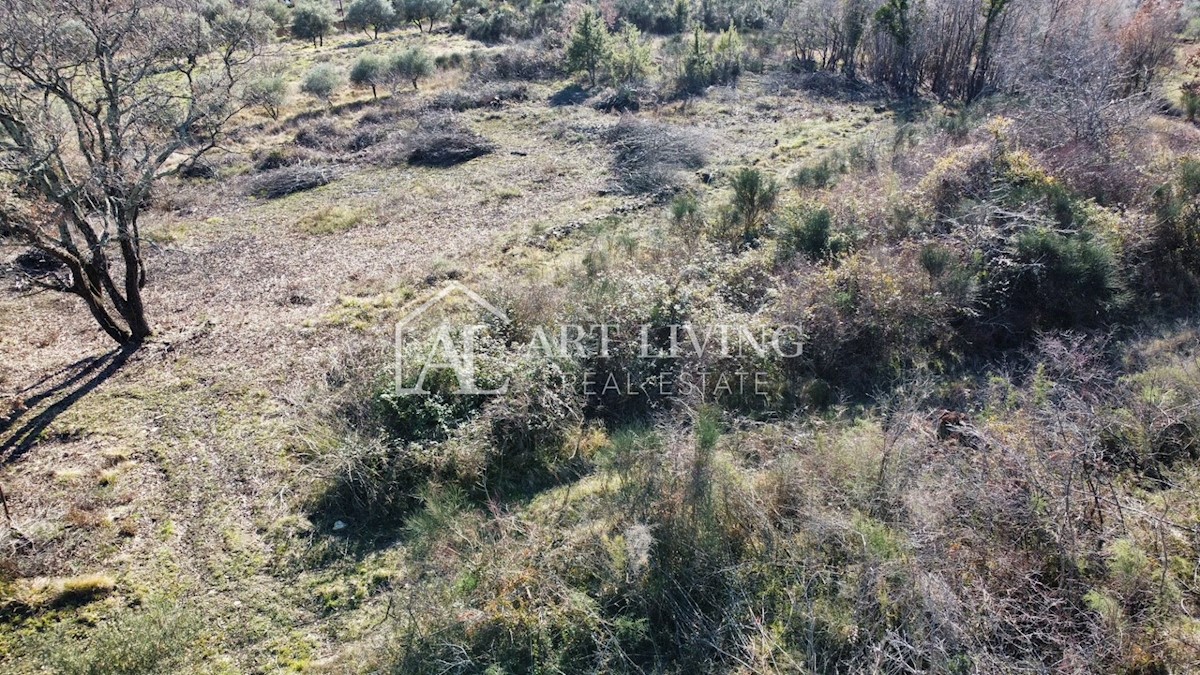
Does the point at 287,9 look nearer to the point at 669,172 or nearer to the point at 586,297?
the point at 669,172

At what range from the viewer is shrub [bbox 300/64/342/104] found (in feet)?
66.4

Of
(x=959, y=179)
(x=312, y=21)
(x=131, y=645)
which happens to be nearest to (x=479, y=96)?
(x=959, y=179)

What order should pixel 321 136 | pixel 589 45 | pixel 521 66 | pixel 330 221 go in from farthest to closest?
pixel 521 66, pixel 589 45, pixel 321 136, pixel 330 221

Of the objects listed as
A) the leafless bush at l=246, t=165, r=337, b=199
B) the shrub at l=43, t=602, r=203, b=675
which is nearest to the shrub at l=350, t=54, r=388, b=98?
the leafless bush at l=246, t=165, r=337, b=199

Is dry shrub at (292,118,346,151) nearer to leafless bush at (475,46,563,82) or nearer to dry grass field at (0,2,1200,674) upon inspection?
leafless bush at (475,46,563,82)

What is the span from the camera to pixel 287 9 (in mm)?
27391

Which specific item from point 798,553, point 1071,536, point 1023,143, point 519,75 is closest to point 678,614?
point 798,553

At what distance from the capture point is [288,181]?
45.7ft

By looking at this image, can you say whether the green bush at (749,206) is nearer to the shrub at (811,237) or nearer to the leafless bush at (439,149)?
the shrub at (811,237)

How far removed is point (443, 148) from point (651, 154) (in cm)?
527

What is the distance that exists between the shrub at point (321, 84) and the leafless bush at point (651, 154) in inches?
432

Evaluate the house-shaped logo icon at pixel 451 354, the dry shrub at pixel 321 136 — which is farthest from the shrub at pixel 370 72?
the house-shaped logo icon at pixel 451 354

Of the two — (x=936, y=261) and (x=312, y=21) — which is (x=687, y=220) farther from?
(x=312, y=21)

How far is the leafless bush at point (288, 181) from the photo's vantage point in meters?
13.7
